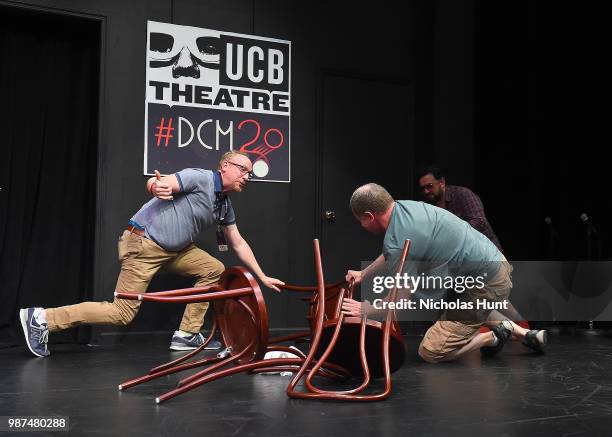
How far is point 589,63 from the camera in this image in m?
5.90

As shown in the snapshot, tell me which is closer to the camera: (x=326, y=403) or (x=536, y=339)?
(x=326, y=403)

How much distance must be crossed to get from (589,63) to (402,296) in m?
4.09

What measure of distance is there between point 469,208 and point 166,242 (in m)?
2.01

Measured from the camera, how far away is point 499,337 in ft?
12.9

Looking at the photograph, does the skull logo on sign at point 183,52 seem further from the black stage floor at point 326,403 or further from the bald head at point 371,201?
the bald head at point 371,201

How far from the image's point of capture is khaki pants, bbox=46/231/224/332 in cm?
388

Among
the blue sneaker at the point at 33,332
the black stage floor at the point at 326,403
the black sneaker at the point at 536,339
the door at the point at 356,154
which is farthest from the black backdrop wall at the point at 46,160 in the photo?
the black sneaker at the point at 536,339

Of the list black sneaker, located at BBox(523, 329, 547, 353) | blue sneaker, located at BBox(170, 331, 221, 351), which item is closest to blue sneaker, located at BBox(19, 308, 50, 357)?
blue sneaker, located at BBox(170, 331, 221, 351)

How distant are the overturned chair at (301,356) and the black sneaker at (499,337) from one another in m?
1.27

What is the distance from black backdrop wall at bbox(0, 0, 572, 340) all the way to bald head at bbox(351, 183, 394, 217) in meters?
2.26

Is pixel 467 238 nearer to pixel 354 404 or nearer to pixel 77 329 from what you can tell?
pixel 354 404

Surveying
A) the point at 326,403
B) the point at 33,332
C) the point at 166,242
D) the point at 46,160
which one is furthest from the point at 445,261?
the point at 46,160

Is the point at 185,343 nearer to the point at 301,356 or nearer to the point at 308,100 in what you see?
the point at 301,356

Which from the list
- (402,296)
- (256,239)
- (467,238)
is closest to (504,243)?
(256,239)
